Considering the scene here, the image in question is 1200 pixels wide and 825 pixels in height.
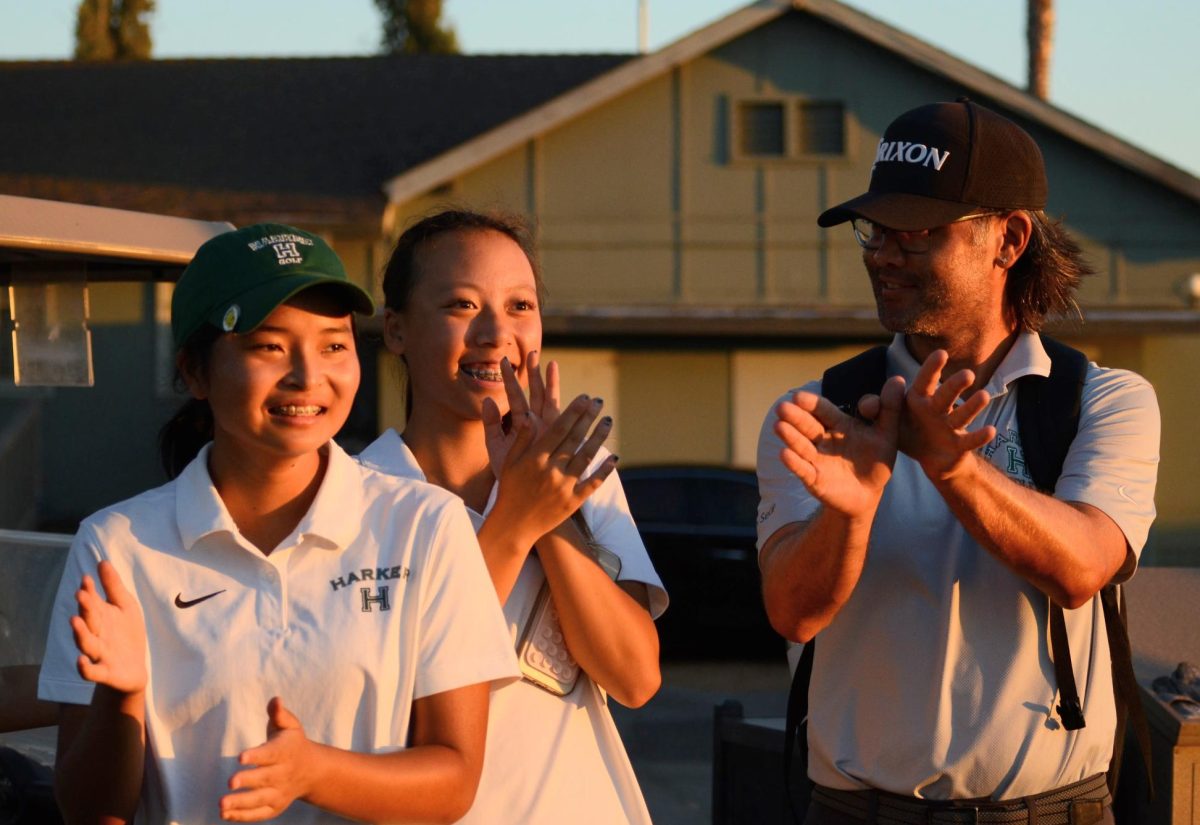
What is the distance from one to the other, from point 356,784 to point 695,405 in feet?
56.7

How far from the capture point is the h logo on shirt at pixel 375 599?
7.53 ft

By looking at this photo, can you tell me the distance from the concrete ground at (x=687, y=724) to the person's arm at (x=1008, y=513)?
446cm

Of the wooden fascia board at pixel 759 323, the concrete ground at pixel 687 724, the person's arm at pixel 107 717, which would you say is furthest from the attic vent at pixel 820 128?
the person's arm at pixel 107 717

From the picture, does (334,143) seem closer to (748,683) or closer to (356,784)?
(748,683)

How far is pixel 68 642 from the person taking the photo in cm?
227

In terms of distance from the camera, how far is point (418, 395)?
9.59 ft

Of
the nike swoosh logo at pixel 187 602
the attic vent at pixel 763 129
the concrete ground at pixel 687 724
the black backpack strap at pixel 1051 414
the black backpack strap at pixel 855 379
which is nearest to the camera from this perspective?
the nike swoosh logo at pixel 187 602

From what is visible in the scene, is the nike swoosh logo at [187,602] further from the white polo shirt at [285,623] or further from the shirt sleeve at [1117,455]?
the shirt sleeve at [1117,455]

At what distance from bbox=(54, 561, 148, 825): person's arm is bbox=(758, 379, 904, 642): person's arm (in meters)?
1.02

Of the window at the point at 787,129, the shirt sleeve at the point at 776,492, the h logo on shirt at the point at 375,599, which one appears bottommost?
the h logo on shirt at the point at 375,599

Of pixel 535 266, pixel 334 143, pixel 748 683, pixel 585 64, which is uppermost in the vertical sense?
pixel 585 64

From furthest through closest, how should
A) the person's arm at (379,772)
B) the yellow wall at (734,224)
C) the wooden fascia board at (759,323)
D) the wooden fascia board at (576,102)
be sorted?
1. the yellow wall at (734,224)
2. the wooden fascia board at (576,102)
3. the wooden fascia board at (759,323)
4. the person's arm at (379,772)

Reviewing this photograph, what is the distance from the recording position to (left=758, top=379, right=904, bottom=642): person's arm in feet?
8.22

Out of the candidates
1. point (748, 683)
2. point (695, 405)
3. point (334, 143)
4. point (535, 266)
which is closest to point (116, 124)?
point (334, 143)
